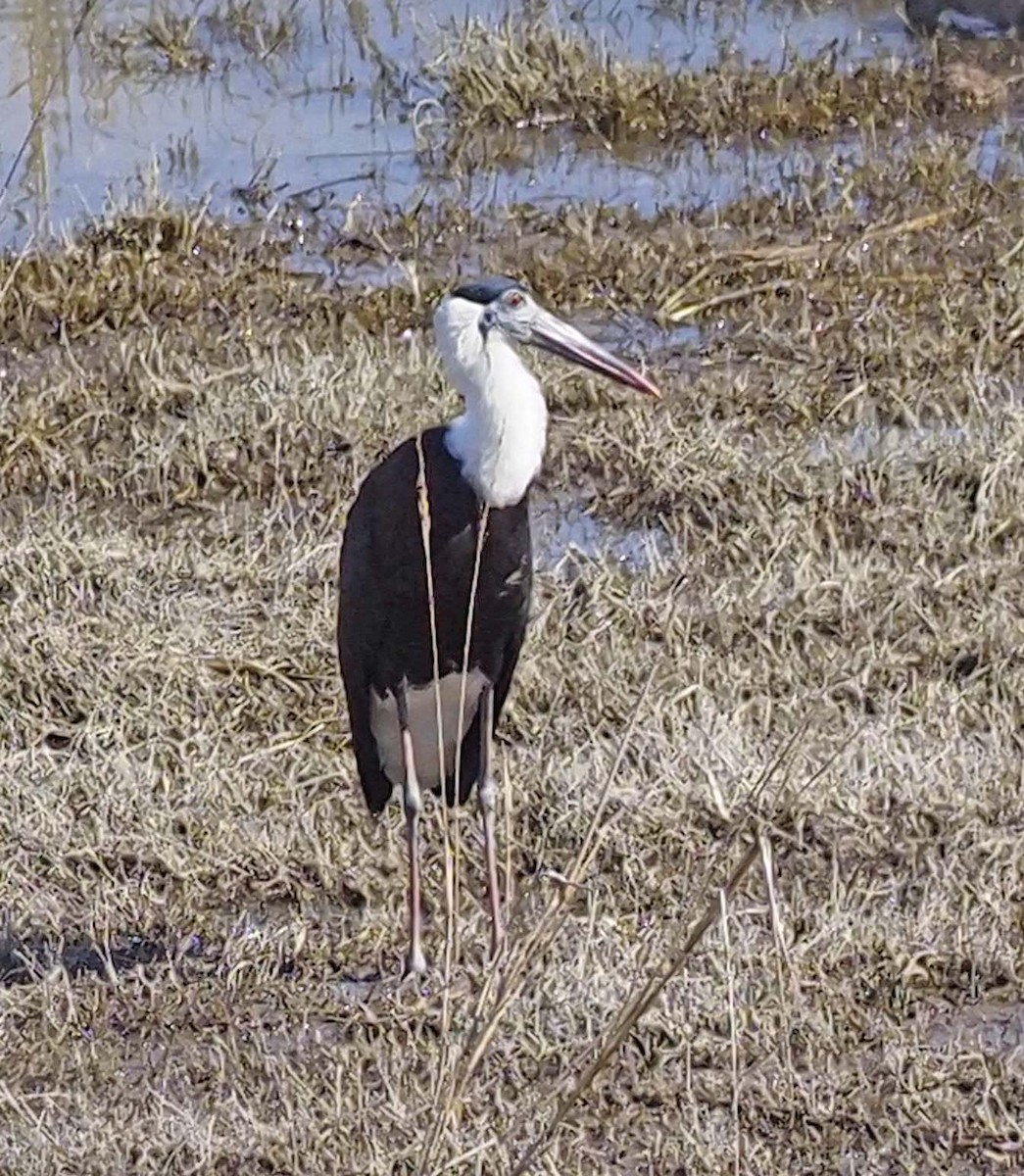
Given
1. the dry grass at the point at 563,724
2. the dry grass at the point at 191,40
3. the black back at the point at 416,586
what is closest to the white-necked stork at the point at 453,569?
the black back at the point at 416,586

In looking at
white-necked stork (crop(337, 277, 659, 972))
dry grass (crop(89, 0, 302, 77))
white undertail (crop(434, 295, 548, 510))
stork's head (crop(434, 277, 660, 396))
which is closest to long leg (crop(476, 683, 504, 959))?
white-necked stork (crop(337, 277, 659, 972))

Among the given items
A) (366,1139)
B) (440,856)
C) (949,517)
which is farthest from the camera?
(949,517)

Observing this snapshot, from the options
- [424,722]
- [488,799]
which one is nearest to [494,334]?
[424,722]

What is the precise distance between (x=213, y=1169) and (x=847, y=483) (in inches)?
101

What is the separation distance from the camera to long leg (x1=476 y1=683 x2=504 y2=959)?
13.6 feet

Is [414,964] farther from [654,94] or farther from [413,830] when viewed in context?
[654,94]

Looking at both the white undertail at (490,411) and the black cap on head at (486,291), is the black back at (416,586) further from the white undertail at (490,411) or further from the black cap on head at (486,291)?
the black cap on head at (486,291)

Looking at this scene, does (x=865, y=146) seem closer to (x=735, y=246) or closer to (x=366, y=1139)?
(x=735, y=246)

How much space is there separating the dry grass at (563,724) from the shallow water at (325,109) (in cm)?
61

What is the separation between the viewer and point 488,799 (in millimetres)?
4438

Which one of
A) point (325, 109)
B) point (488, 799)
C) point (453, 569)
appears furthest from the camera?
point (325, 109)

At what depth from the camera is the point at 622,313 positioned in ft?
22.4

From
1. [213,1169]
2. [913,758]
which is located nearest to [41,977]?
[213,1169]

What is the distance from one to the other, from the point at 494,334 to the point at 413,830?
85 centimetres
